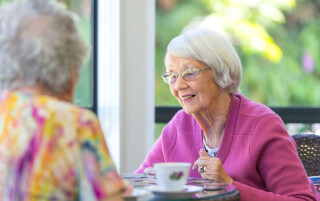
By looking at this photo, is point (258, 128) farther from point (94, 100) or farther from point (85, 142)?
point (94, 100)

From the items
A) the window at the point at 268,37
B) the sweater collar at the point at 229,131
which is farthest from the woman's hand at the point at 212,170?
the window at the point at 268,37

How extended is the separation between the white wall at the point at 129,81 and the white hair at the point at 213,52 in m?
1.77

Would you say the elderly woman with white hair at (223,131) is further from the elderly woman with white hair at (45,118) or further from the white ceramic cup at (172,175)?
the elderly woman with white hair at (45,118)

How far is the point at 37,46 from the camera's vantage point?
122cm

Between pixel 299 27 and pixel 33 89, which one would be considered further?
pixel 299 27

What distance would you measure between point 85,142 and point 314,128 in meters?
3.95

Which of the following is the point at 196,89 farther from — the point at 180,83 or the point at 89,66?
the point at 89,66

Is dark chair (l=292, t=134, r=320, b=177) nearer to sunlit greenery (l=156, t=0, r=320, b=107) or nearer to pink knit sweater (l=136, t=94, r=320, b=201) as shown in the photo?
pink knit sweater (l=136, t=94, r=320, b=201)

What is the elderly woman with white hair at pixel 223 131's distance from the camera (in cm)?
204

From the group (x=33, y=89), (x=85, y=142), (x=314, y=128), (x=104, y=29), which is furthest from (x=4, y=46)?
(x=314, y=128)

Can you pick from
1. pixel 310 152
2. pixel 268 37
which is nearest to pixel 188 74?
pixel 310 152

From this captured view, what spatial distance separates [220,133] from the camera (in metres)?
2.29

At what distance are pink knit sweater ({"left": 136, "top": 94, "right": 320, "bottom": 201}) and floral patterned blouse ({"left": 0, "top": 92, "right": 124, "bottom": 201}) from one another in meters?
0.89

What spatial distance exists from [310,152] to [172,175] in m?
1.09
